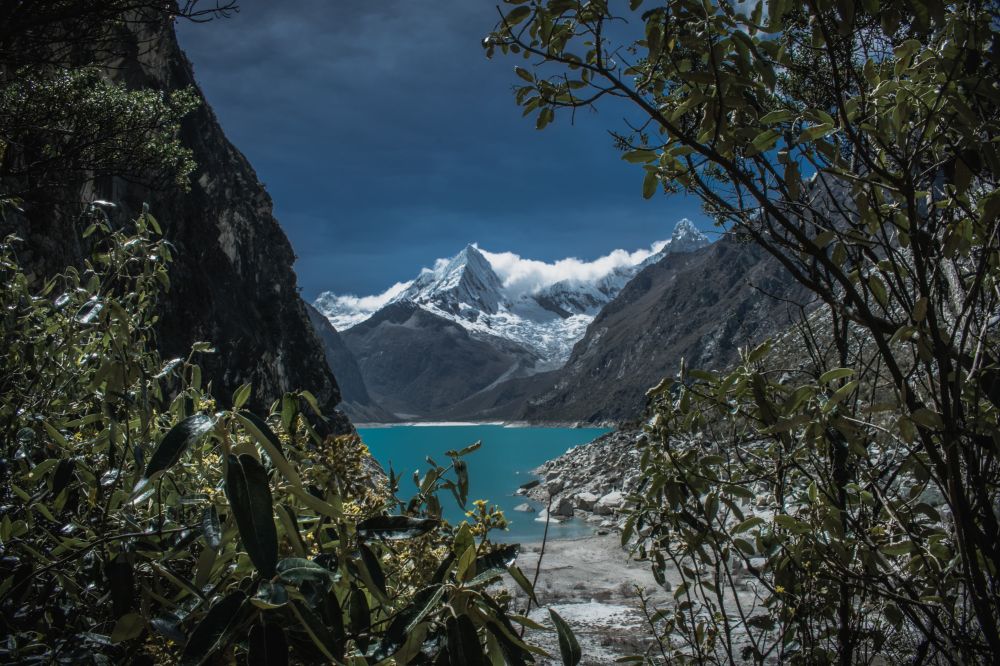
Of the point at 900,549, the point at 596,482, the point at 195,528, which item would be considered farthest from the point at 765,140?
the point at 596,482

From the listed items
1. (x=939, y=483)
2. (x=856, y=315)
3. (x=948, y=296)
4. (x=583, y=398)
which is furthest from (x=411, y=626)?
(x=583, y=398)

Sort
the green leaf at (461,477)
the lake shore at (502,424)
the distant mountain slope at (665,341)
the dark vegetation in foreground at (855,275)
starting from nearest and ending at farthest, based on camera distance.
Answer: the dark vegetation in foreground at (855,275) → the green leaf at (461,477) → the distant mountain slope at (665,341) → the lake shore at (502,424)

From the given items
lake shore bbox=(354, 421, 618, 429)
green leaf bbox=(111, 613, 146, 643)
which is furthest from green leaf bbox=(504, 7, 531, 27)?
lake shore bbox=(354, 421, 618, 429)

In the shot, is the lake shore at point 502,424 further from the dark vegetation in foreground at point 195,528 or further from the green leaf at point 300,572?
the green leaf at point 300,572

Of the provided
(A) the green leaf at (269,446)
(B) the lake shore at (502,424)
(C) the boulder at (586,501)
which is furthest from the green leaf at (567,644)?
(B) the lake shore at (502,424)

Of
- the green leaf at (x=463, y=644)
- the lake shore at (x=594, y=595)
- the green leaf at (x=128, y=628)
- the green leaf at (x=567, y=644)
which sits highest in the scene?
the green leaf at (x=463, y=644)

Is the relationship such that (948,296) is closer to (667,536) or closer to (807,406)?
(807,406)

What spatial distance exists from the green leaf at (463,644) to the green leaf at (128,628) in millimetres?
453

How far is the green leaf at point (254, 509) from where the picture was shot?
57cm

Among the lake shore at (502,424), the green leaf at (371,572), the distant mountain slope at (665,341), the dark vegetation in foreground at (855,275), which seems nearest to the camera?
the green leaf at (371,572)

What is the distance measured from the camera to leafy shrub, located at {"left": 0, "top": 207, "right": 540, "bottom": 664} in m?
0.64

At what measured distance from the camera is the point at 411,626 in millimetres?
673

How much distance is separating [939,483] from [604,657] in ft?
19.9

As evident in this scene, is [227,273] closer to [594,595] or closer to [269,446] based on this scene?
[594,595]
